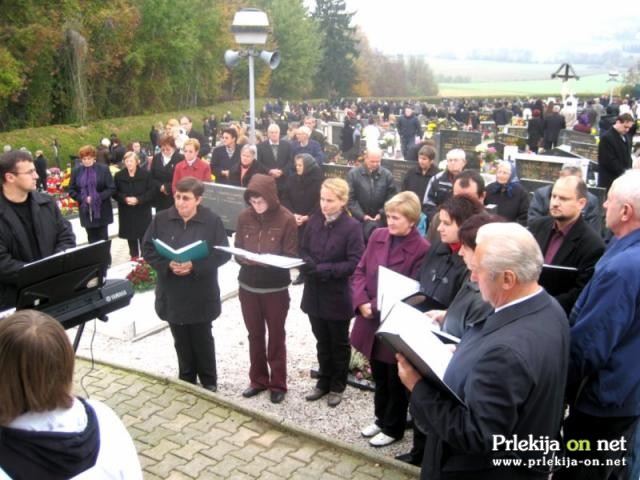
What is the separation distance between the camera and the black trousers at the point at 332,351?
5391 millimetres

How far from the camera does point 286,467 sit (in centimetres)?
438

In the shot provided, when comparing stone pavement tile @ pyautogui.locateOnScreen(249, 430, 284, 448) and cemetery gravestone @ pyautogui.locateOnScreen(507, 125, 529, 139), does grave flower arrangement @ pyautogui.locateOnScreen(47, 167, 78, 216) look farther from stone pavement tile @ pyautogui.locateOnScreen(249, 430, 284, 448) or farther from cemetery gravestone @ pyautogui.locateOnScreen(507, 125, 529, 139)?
cemetery gravestone @ pyautogui.locateOnScreen(507, 125, 529, 139)

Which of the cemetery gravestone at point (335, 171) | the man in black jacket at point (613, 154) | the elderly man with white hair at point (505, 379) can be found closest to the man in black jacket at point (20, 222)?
the elderly man with white hair at point (505, 379)

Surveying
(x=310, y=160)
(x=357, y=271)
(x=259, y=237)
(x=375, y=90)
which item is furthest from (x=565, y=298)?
(x=375, y=90)

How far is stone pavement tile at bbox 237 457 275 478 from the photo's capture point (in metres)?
4.33

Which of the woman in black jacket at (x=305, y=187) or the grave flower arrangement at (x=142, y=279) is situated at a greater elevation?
the woman in black jacket at (x=305, y=187)

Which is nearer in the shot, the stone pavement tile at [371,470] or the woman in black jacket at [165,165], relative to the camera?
the stone pavement tile at [371,470]

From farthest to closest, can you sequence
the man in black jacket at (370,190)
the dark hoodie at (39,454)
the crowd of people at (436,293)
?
the man in black jacket at (370,190) → the crowd of people at (436,293) → the dark hoodie at (39,454)

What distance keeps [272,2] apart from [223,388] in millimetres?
60090

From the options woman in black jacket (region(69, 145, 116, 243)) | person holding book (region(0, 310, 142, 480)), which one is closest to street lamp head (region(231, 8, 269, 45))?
woman in black jacket (region(69, 145, 116, 243))

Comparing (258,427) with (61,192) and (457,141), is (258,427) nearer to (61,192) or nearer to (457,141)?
(61,192)

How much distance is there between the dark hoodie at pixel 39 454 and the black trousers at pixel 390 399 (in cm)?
288

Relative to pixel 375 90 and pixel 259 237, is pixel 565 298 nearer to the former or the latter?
pixel 259 237

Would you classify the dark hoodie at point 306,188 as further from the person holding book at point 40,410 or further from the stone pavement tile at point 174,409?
the person holding book at point 40,410
